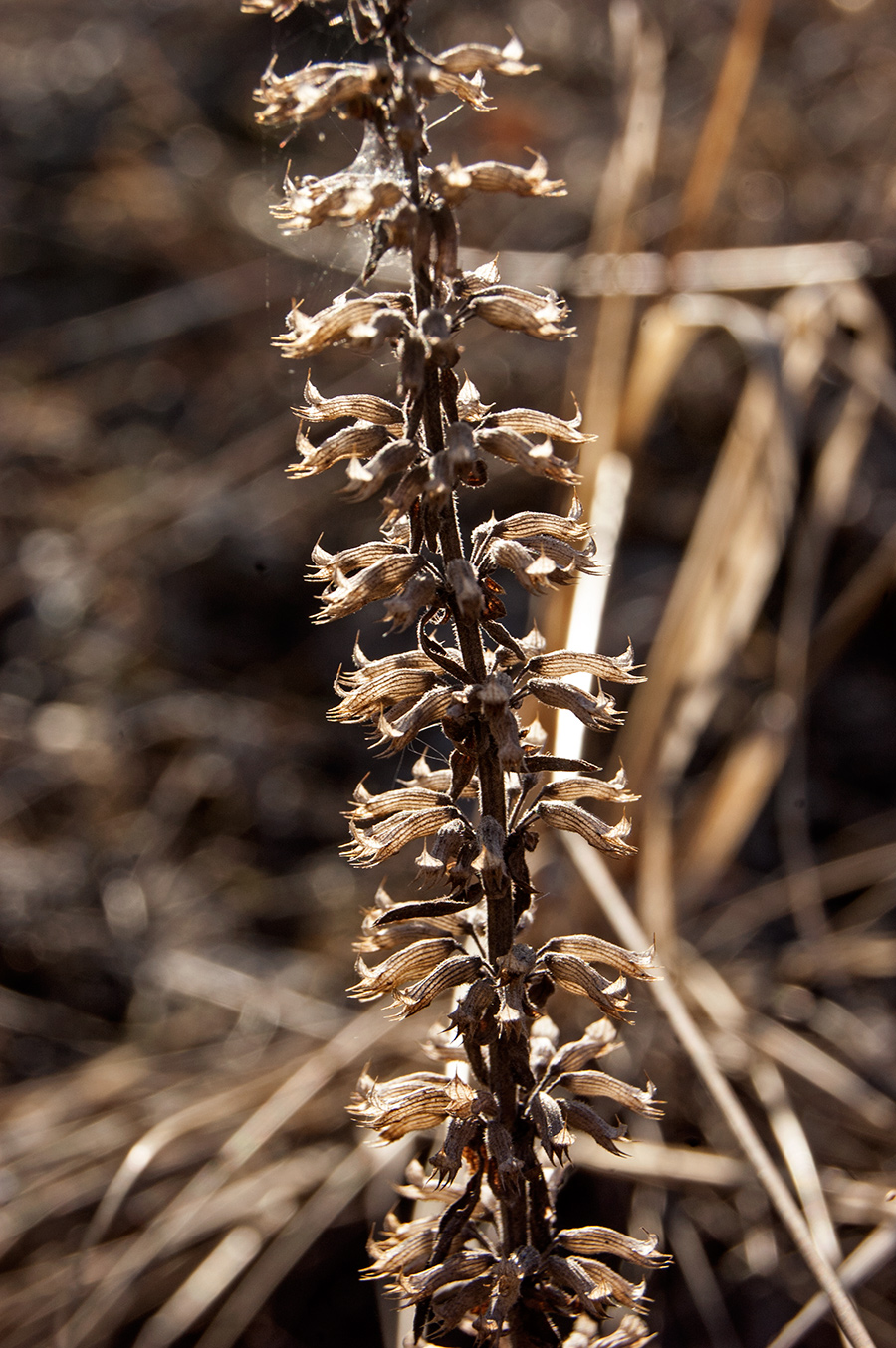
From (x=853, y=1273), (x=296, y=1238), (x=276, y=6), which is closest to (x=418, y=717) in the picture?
(x=276, y=6)

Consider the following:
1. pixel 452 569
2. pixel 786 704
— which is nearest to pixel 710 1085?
pixel 452 569

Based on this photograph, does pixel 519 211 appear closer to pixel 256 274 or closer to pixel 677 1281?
pixel 256 274

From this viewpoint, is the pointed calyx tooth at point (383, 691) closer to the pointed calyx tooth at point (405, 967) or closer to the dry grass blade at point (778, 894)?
the pointed calyx tooth at point (405, 967)

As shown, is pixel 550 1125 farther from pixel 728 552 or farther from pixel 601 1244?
pixel 728 552

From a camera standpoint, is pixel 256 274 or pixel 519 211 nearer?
pixel 256 274

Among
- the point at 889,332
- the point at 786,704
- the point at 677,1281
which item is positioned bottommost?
the point at 677,1281

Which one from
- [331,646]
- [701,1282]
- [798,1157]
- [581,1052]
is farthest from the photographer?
[331,646]
